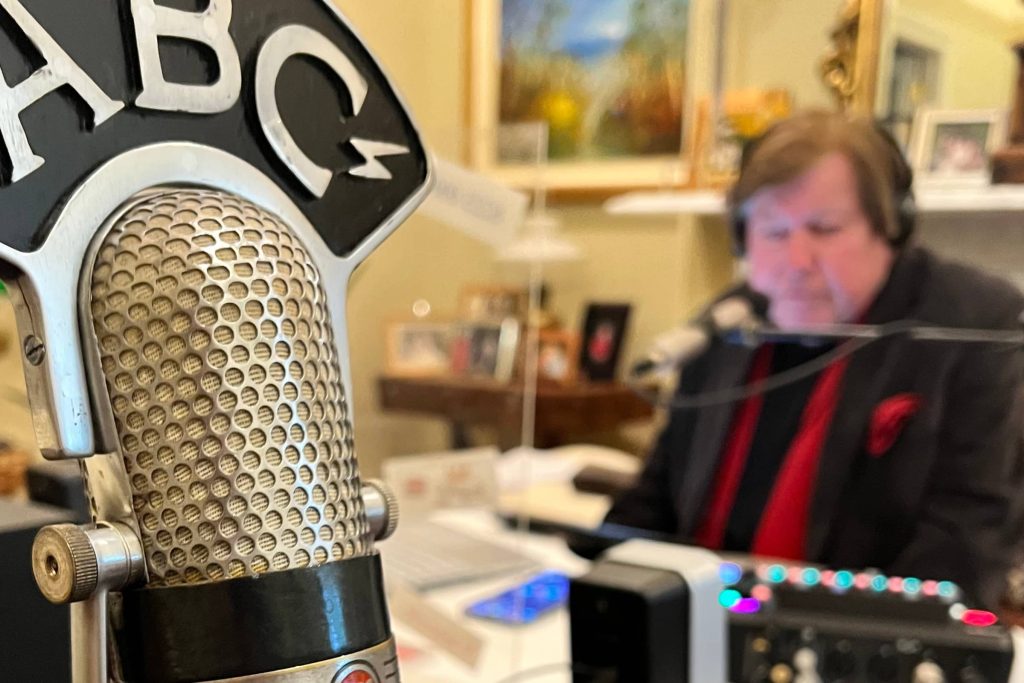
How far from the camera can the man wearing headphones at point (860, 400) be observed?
0.85m

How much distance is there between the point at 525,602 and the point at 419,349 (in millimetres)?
236

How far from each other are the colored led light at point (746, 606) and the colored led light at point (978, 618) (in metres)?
0.13

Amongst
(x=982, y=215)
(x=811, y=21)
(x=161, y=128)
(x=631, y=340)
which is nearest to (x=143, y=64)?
(x=161, y=128)

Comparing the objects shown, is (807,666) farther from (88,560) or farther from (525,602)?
(88,560)

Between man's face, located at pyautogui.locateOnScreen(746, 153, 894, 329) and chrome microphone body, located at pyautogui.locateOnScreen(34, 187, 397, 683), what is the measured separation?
752 millimetres

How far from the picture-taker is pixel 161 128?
287 millimetres

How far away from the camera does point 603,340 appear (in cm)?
194

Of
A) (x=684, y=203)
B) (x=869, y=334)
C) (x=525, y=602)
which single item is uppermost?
(x=684, y=203)

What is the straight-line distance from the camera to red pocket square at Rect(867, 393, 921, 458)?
2.96ft

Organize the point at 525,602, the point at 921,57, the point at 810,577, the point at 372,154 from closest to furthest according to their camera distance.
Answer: the point at 372,154
the point at 810,577
the point at 525,602
the point at 921,57

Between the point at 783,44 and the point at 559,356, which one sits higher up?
the point at 783,44

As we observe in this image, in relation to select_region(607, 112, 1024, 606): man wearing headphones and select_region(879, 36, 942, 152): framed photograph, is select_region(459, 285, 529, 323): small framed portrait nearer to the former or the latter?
select_region(607, 112, 1024, 606): man wearing headphones

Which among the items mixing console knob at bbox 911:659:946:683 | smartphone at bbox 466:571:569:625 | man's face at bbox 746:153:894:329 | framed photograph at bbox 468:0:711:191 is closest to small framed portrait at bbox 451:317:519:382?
smartphone at bbox 466:571:569:625

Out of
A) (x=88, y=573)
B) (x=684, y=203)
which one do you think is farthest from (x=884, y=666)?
(x=684, y=203)
